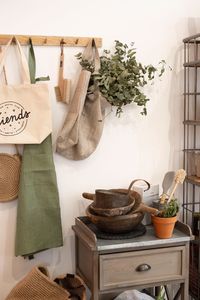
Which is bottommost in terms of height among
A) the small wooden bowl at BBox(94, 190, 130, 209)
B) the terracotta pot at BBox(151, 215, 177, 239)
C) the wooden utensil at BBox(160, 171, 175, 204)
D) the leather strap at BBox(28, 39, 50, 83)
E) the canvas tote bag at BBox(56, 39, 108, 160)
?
the terracotta pot at BBox(151, 215, 177, 239)

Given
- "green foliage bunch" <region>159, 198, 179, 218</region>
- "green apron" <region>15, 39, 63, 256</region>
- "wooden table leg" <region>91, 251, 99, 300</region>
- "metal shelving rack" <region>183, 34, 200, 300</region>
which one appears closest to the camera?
"wooden table leg" <region>91, 251, 99, 300</region>

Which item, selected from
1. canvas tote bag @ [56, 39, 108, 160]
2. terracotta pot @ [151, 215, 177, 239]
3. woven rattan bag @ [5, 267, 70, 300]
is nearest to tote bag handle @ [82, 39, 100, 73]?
canvas tote bag @ [56, 39, 108, 160]

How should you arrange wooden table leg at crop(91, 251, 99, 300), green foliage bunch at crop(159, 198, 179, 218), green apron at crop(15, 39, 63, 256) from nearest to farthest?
1. wooden table leg at crop(91, 251, 99, 300)
2. green foliage bunch at crop(159, 198, 179, 218)
3. green apron at crop(15, 39, 63, 256)

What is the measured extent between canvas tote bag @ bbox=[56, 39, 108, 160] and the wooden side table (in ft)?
1.30

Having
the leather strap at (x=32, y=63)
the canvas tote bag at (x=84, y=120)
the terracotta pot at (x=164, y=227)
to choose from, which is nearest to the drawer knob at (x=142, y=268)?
the terracotta pot at (x=164, y=227)

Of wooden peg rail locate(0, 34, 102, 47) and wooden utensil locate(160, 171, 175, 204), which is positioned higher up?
wooden peg rail locate(0, 34, 102, 47)

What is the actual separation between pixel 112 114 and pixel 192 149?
52 centimetres

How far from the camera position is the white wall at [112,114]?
215 cm

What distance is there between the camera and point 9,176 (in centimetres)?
213

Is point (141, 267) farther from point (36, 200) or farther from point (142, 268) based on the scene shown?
point (36, 200)

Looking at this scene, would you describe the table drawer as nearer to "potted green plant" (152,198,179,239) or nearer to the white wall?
"potted green plant" (152,198,179,239)

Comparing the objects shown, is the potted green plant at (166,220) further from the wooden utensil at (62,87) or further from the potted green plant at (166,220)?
the wooden utensil at (62,87)

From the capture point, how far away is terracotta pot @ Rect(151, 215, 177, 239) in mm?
1944

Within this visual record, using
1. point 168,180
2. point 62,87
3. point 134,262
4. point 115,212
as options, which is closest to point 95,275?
point 134,262
